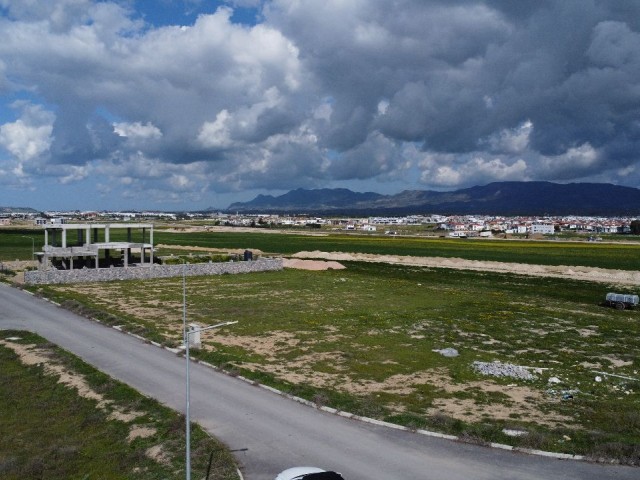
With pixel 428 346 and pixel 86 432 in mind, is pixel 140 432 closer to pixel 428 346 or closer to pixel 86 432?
pixel 86 432

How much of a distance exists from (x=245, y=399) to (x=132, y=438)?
189 inches

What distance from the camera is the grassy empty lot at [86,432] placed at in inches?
653

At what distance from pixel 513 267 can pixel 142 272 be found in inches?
2170

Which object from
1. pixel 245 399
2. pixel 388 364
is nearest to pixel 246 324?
pixel 388 364

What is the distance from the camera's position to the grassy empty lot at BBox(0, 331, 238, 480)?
1659cm

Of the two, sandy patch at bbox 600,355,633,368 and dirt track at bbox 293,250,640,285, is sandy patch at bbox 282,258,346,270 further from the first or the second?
sandy patch at bbox 600,355,633,368

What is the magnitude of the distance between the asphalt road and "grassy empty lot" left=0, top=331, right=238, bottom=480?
3.10 ft

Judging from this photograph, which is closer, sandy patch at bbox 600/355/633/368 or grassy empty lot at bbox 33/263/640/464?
grassy empty lot at bbox 33/263/640/464

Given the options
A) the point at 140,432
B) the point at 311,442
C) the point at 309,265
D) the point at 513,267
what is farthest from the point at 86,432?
the point at 513,267

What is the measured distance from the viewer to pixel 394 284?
204ft

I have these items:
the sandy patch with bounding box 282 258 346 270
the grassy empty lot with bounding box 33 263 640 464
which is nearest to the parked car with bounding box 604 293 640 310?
the grassy empty lot with bounding box 33 263 640 464

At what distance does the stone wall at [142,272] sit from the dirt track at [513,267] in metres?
24.8

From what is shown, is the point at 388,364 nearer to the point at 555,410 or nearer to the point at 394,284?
the point at 555,410

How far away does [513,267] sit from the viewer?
84688 millimetres
